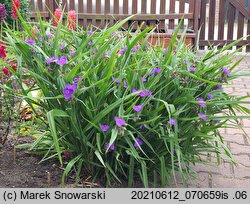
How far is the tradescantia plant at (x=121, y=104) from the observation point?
224cm

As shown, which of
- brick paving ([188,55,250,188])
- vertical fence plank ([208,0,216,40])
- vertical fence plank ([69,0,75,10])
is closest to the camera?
brick paving ([188,55,250,188])

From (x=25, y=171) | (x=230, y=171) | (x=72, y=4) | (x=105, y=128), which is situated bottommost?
(x=230, y=171)

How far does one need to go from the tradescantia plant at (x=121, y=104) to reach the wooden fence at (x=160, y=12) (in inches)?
194

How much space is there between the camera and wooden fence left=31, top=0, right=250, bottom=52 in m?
7.64

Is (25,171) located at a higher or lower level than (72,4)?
lower

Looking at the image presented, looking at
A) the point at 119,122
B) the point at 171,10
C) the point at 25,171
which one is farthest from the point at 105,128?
the point at 171,10

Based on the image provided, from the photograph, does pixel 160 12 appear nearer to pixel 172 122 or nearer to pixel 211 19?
pixel 211 19

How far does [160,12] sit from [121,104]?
5.94 meters

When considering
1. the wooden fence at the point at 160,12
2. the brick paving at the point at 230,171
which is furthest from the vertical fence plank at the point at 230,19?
the brick paving at the point at 230,171

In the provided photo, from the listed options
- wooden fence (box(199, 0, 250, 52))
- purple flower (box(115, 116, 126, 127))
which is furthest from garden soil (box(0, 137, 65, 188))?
wooden fence (box(199, 0, 250, 52))

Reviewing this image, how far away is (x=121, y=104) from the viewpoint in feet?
7.19

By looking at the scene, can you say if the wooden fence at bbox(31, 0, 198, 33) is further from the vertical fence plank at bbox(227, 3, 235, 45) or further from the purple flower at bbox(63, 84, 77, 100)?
the purple flower at bbox(63, 84, 77, 100)

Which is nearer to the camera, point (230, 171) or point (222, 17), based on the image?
point (230, 171)

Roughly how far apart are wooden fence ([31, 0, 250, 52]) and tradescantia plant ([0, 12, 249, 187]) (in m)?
4.94
